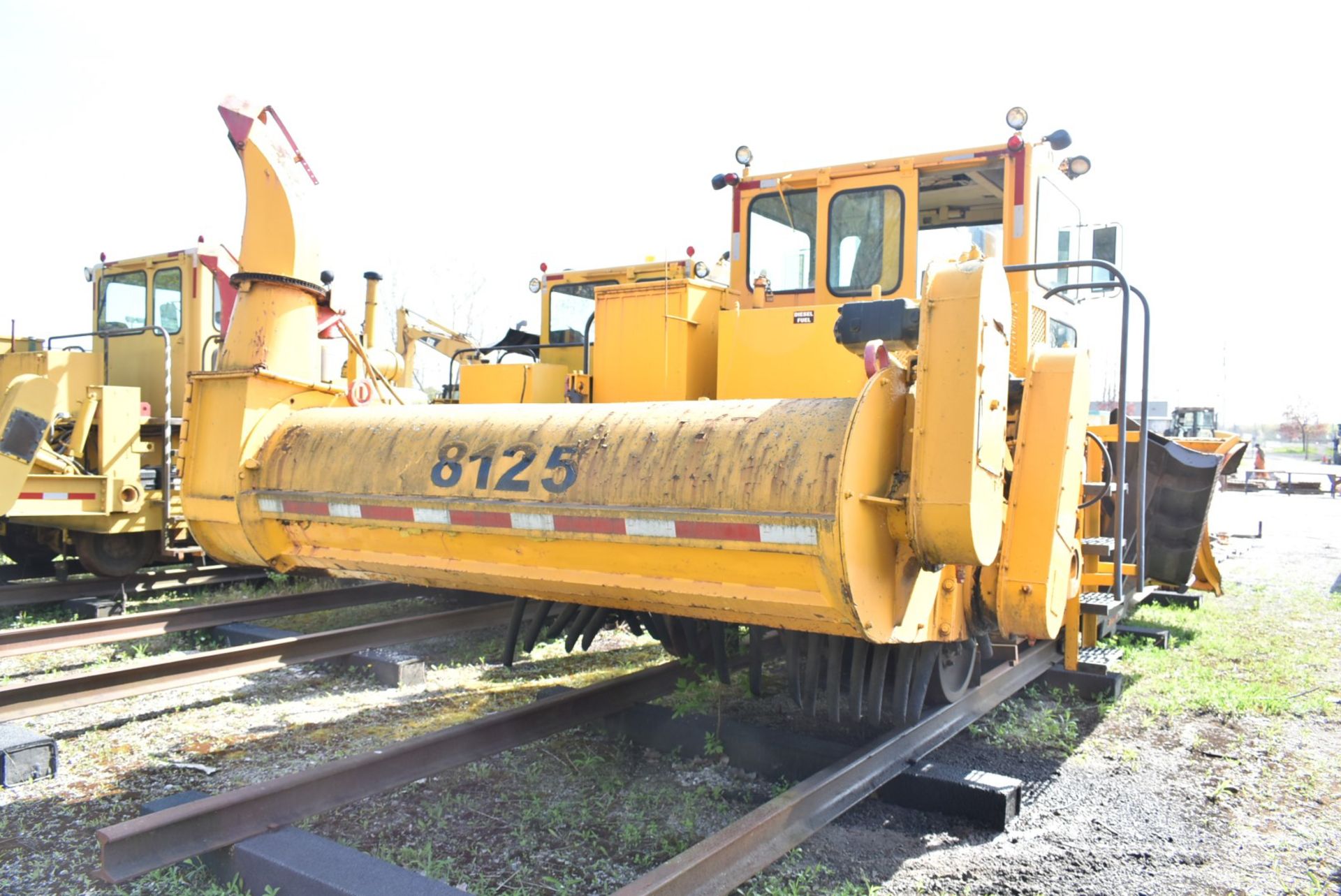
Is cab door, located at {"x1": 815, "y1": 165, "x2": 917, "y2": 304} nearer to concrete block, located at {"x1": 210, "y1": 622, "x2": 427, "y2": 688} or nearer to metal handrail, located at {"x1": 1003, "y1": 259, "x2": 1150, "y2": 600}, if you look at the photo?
metal handrail, located at {"x1": 1003, "y1": 259, "x2": 1150, "y2": 600}

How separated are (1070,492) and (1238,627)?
234 inches

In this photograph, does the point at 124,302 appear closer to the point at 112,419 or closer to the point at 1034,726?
the point at 112,419

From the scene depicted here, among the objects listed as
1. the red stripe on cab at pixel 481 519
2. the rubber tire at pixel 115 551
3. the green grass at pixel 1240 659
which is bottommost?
the green grass at pixel 1240 659

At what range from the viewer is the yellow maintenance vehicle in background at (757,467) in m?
2.98

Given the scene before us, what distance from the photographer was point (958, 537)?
2.91 meters

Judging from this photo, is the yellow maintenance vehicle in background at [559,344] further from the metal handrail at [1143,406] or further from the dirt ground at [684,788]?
the metal handrail at [1143,406]

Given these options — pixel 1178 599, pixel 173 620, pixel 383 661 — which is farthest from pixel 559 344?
pixel 1178 599

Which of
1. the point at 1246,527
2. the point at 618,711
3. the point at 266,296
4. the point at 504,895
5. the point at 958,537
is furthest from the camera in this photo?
the point at 1246,527

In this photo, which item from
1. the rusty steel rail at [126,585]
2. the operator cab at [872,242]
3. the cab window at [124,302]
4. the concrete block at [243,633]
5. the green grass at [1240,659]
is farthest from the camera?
the cab window at [124,302]

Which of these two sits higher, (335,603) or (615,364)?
(615,364)

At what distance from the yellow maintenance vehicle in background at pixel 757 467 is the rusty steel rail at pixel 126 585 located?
5.42 m

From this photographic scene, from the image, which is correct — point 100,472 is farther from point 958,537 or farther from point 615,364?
point 958,537

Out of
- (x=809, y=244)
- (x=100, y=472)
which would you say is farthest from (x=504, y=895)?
(x=100, y=472)

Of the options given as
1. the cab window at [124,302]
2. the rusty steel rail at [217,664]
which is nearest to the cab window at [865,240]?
the rusty steel rail at [217,664]
